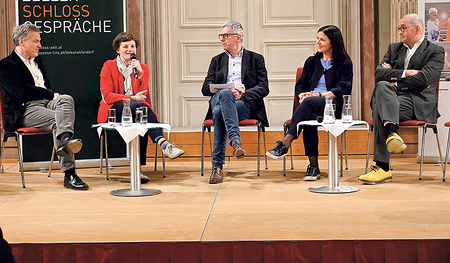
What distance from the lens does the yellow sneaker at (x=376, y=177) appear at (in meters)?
3.47

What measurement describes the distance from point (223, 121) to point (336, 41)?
109cm

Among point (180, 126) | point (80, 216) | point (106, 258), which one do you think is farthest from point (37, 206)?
point (180, 126)

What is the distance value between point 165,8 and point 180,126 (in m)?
1.39

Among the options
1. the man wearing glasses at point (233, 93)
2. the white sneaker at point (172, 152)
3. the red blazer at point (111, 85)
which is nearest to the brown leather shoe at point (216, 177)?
the man wearing glasses at point (233, 93)

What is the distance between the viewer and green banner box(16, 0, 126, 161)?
436cm

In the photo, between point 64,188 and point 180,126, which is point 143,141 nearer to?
point 64,188

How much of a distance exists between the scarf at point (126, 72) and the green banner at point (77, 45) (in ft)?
1.62

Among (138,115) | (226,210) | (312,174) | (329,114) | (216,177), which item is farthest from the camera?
(312,174)

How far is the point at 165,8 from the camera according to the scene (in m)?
5.69

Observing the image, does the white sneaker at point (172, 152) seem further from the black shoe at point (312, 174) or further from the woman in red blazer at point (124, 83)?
the black shoe at point (312, 174)

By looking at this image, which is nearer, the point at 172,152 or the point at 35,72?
the point at 172,152

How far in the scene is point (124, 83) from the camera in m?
4.02

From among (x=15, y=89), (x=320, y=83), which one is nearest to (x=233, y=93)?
(x=320, y=83)

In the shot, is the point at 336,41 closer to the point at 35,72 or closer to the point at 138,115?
the point at 138,115
